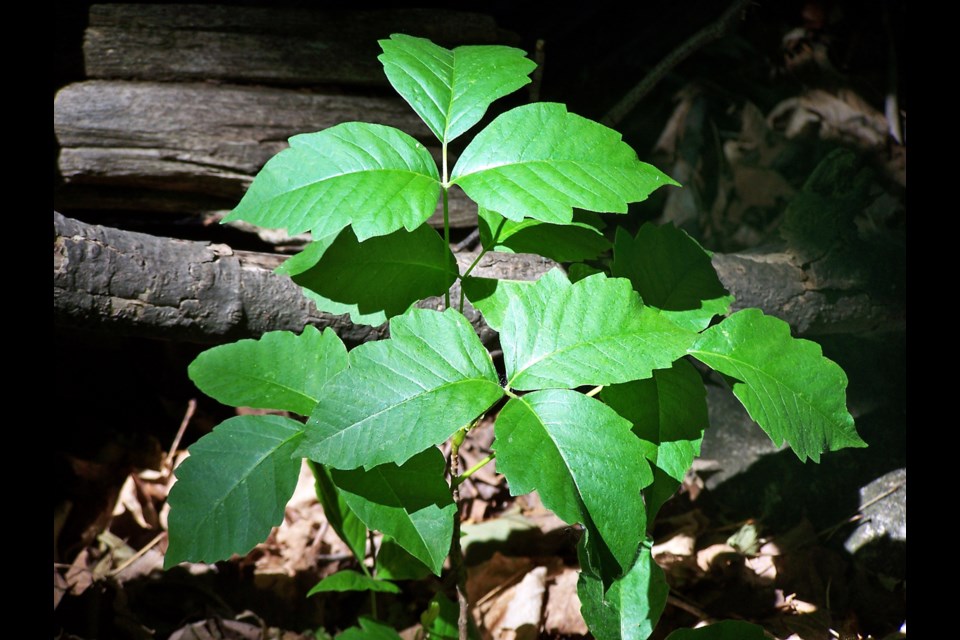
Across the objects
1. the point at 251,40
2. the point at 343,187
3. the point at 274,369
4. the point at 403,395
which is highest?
the point at 251,40

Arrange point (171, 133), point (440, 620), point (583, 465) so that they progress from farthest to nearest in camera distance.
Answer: point (171, 133) < point (440, 620) < point (583, 465)

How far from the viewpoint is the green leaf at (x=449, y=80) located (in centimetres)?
112

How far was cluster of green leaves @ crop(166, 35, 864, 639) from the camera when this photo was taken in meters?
0.95

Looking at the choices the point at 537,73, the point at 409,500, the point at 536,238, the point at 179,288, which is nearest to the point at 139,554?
the point at 179,288

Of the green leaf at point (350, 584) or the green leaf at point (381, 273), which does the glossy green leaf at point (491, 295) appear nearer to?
the green leaf at point (381, 273)

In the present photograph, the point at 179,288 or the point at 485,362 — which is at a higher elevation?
the point at 485,362

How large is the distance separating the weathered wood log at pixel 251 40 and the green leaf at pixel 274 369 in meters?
1.18

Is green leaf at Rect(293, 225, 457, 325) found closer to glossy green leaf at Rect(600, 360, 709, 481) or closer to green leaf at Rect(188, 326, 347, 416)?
green leaf at Rect(188, 326, 347, 416)

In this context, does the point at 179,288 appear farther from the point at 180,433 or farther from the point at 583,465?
the point at 583,465

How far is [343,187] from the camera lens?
3.42 feet

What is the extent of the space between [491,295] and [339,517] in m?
0.56

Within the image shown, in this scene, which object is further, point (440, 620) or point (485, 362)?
point (440, 620)
